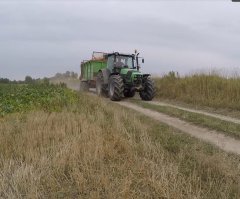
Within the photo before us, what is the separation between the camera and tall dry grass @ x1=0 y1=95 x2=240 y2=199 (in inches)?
200

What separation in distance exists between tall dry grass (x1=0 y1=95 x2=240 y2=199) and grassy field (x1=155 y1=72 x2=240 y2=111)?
27.5 feet

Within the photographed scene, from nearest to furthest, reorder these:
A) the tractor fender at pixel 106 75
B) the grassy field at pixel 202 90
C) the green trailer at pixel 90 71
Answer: the grassy field at pixel 202 90, the tractor fender at pixel 106 75, the green trailer at pixel 90 71

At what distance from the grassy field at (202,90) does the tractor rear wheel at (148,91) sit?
3.90 feet

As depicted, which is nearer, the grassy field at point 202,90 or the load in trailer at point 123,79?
the grassy field at point 202,90

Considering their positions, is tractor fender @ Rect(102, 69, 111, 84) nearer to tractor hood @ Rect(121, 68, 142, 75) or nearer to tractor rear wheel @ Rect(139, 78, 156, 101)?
tractor hood @ Rect(121, 68, 142, 75)

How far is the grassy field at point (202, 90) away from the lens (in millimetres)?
16141

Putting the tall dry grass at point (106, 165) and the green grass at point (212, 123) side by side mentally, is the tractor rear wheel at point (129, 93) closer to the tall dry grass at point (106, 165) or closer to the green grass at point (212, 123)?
the green grass at point (212, 123)

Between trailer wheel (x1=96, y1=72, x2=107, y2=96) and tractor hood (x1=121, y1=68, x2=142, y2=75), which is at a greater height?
tractor hood (x1=121, y1=68, x2=142, y2=75)

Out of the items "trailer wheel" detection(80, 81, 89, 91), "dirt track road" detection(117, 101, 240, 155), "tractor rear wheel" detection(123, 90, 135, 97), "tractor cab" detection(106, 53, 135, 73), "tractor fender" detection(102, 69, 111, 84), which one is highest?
"tractor cab" detection(106, 53, 135, 73)

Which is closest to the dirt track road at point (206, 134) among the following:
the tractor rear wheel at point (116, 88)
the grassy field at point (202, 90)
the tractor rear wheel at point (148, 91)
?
A: the grassy field at point (202, 90)

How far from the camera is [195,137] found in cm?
914

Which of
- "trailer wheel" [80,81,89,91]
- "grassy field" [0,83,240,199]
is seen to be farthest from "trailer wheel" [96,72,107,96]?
"grassy field" [0,83,240,199]

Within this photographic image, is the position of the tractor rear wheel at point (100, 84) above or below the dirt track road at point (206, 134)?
above

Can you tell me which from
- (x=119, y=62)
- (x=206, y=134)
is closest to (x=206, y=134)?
(x=206, y=134)
